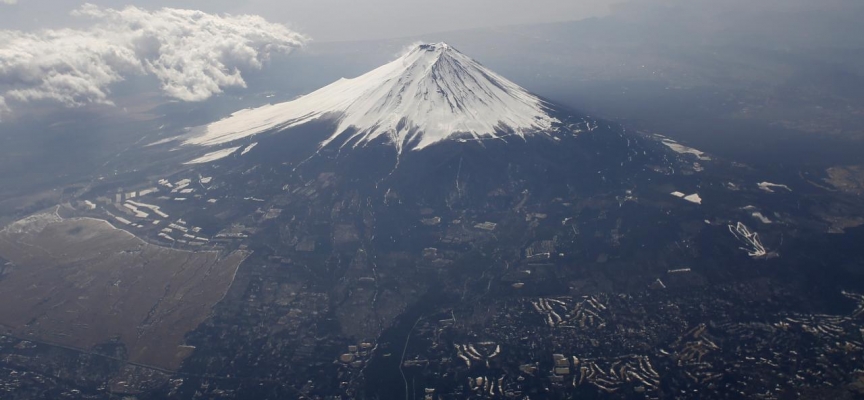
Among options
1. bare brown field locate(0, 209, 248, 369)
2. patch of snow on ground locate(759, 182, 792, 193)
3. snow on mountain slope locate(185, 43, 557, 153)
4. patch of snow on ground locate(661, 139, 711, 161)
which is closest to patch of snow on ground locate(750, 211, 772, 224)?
patch of snow on ground locate(759, 182, 792, 193)

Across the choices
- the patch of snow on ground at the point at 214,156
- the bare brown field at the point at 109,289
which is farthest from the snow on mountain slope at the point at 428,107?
the bare brown field at the point at 109,289

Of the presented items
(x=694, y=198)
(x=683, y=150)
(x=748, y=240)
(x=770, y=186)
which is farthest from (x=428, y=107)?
(x=770, y=186)

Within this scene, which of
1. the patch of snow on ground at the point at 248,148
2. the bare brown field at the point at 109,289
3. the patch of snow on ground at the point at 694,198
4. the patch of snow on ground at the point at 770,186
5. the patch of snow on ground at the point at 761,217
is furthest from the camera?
the patch of snow on ground at the point at 248,148

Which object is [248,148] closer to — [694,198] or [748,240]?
[694,198]

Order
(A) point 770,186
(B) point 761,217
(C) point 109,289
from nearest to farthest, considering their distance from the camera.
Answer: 1. (C) point 109,289
2. (B) point 761,217
3. (A) point 770,186

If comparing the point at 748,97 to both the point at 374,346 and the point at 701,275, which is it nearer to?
the point at 701,275

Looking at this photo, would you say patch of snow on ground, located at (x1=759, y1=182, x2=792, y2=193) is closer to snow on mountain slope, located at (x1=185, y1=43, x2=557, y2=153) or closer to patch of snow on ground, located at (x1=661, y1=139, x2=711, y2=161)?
patch of snow on ground, located at (x1=661, y1=139, x2=711, y2=161)

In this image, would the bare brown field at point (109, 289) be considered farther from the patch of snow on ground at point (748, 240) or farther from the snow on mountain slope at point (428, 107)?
the patch of snow on ground at point (748, 240)
